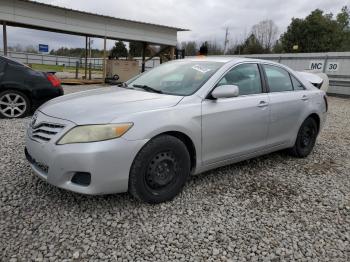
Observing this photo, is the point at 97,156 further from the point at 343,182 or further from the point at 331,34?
the point at 331,34

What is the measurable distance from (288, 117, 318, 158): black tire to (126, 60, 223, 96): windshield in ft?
6.29

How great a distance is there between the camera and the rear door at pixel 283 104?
4164 mm

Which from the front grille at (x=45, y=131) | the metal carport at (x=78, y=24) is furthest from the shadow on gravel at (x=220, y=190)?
the metal carport at (x=78, y=24)

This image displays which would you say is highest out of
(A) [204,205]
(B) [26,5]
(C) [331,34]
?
(C) [331,34]

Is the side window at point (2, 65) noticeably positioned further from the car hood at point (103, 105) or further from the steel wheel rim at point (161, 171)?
the steel wheel rim at point (161, 171)

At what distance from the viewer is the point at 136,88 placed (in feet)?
12.7

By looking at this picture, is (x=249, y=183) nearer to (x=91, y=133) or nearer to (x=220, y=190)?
(x=220, y=190)

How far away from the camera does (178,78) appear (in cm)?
377

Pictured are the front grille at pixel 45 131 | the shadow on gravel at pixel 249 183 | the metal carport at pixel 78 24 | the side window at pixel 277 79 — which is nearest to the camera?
the front grille at pixel 45 131

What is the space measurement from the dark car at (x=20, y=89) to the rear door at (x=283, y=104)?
4.58m

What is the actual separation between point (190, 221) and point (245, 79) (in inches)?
78.3

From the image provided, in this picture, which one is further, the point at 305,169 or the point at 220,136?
the point at 305,169

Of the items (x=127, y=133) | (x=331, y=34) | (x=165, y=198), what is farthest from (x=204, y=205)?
(x=331, y=34)

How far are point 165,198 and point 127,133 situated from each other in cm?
83
